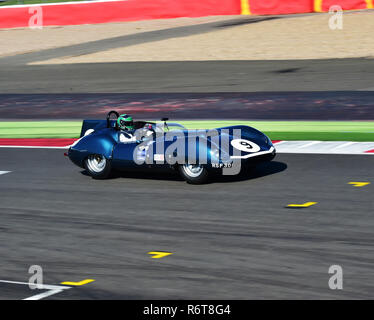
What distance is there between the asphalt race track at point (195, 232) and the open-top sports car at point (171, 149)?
1.11 feet

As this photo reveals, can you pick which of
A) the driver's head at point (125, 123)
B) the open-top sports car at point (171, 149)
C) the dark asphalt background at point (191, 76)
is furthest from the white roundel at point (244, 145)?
the dark asphalt background at point (191, 76)

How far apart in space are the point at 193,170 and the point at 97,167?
204 centimetres

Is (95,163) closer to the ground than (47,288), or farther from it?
farther from it

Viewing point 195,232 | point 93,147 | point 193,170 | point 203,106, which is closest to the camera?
point 195,232

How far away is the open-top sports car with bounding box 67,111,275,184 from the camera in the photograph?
13.3 m

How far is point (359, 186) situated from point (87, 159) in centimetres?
495

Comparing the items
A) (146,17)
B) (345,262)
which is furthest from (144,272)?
(146,17)

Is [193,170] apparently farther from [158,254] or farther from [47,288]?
[47,288]

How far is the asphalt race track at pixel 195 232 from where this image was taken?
8625 millimetres

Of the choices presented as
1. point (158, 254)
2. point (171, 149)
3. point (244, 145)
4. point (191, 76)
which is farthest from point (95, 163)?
point (191, 76)

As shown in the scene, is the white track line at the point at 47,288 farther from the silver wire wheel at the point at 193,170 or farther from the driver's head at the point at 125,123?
the driver's head at the point at 125,123

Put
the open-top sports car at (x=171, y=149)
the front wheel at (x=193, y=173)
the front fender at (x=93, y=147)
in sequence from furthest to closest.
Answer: the front fender at (x=93, y=147)
the front wheel at (x=193, y=173)
the open-top sports car at (x=171, y=149)

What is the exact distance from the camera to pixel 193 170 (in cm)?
1366

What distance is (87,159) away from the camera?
48.4 ft
